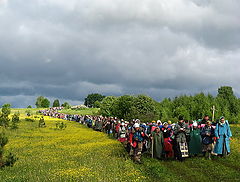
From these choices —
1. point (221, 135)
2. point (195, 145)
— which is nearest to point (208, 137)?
point (221, 135)

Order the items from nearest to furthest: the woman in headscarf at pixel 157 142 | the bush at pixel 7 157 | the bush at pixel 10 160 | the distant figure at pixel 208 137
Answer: the bush at pixel 7 157 → the bush at pixel 10 160 → the distant figure at pixel 208 137 → the woman in headscarf at pixel 157 142

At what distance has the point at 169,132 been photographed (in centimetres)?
1916

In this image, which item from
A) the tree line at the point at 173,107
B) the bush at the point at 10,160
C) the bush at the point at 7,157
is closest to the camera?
the bush at the point at 7,157

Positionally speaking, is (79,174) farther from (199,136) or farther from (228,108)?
(228,108)

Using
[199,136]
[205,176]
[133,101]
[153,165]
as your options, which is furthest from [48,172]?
[133,101]

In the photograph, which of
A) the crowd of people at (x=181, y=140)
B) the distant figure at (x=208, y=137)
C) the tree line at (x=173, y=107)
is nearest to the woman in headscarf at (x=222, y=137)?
the crowd of people at (x=181, y=140)

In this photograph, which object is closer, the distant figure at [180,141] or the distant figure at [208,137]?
the distant figure at [180,141]

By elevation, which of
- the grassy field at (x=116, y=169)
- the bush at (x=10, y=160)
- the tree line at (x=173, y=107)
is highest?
the tree line at (x=173, y=107)

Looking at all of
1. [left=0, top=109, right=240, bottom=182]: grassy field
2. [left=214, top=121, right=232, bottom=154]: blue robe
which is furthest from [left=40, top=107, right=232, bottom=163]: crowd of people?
[left=0, top=109, right=240, bottom=182]: grassy field

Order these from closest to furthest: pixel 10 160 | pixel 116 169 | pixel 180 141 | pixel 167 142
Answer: pixel 116 169 < pixel 10 160 < pixel 180 141 < pixel 167 142

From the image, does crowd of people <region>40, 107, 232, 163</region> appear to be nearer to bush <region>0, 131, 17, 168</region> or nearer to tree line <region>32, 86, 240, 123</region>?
bush <region>0, 131, 17, 168</region>

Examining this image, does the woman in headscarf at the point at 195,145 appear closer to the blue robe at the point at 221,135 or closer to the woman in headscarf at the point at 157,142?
the blue robe at the point at 221,135

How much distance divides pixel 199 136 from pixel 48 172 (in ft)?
33.2

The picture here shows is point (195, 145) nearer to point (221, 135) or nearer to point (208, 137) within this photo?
point (208, 137)
